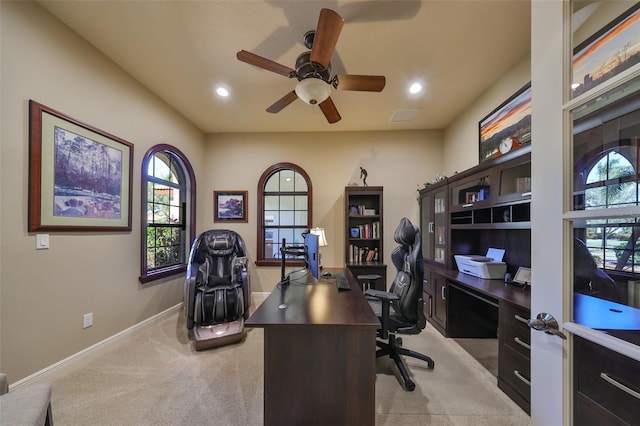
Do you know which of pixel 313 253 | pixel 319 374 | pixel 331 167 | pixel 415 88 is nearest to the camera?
pixel 319 374

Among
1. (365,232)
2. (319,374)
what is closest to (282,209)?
(365,232)

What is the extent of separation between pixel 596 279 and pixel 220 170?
186 inches

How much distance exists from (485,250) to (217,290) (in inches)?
128

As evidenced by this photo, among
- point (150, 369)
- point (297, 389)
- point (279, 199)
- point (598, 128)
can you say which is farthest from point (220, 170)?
point (598, 128)

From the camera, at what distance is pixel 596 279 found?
2.71 feet

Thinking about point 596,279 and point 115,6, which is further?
point 115,6

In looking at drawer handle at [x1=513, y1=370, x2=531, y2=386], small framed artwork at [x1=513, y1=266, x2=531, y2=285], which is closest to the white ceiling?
small framed artwork at [x1=513, y1=266, x2=531, y2=285]

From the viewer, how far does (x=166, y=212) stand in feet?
12.2

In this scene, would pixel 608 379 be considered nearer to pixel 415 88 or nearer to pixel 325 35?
pixel 325 35

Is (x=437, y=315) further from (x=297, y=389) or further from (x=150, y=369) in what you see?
(x=150, y=369)

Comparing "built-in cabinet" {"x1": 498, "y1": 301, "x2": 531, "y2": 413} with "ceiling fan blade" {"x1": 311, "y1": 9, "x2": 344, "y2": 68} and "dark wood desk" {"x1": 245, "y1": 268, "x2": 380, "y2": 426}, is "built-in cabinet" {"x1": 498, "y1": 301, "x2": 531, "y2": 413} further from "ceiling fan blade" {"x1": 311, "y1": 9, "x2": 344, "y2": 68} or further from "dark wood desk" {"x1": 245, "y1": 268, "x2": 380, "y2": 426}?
"ceiling fan blade" {"x1": 311, "y1": 9, "x2": 344, "y2": 68}

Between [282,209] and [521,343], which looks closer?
[521,343]

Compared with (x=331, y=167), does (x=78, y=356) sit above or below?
below

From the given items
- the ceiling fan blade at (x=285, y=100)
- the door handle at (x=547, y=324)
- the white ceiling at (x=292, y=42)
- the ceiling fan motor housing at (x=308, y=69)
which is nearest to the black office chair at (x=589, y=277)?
the door handle at (x=547, y=324)
